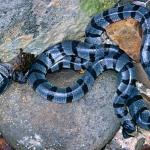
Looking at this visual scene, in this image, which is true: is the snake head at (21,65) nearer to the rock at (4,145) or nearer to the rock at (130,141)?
the rock at (4,145)

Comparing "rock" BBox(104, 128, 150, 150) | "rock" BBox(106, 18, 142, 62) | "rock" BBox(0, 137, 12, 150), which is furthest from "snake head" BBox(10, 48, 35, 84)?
"rock" BBox(104, 128, 150, 150)

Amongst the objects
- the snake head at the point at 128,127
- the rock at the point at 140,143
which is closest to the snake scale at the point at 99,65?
the snake head at the point at 128,127

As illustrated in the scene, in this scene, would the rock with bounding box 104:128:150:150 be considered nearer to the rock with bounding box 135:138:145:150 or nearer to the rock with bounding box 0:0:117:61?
the rock with bounding box 135:138:145:150

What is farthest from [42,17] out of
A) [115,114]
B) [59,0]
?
[115,114]

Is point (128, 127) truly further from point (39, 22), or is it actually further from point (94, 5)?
point (39, 22)

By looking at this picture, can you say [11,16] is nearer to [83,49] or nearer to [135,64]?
[83,49]

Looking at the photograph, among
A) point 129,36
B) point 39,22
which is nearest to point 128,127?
point 129,36
